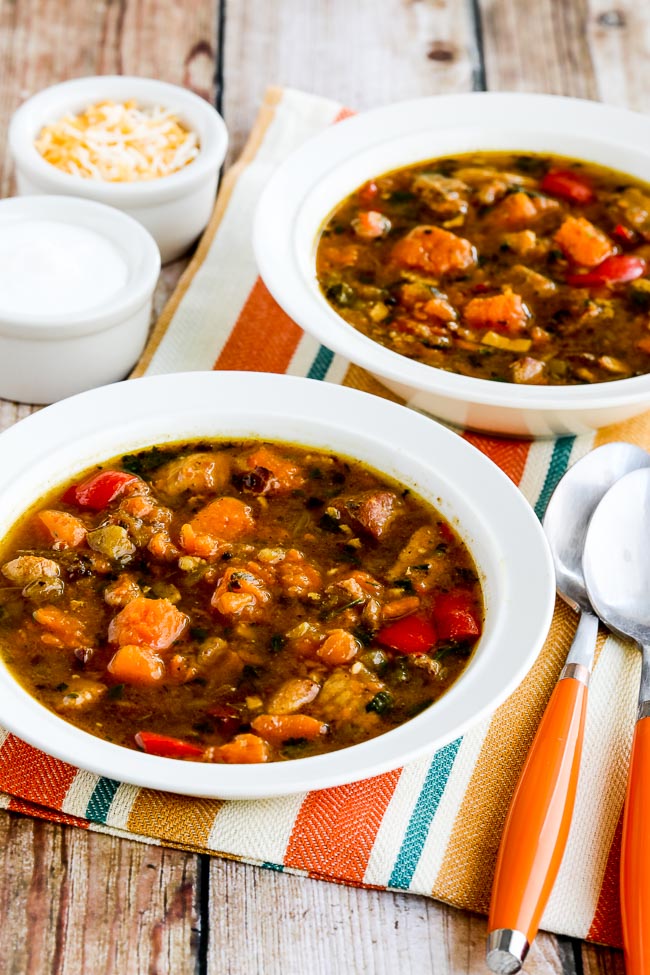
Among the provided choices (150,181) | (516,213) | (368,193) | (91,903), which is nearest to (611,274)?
(516,213)

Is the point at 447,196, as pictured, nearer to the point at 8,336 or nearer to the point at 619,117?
the point at 619,117

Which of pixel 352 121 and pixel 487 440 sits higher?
pixel 352 121

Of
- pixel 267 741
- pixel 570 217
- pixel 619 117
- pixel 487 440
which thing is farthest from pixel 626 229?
pixel 267 741

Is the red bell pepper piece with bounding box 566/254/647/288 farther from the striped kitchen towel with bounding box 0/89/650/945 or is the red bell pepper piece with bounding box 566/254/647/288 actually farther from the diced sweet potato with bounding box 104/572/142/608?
the diced sweet potato with bounding box 104/572/142/608

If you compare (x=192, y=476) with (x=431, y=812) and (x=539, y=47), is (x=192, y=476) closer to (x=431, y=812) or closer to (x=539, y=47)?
(x=431, y=812)

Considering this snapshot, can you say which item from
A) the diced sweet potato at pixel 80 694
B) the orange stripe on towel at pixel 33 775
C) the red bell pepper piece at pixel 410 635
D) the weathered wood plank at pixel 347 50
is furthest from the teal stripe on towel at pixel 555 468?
the weathered wood plank at pixel 347 50

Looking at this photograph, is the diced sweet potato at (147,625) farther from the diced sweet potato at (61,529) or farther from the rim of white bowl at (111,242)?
the rim of white bowl at (111,242)
